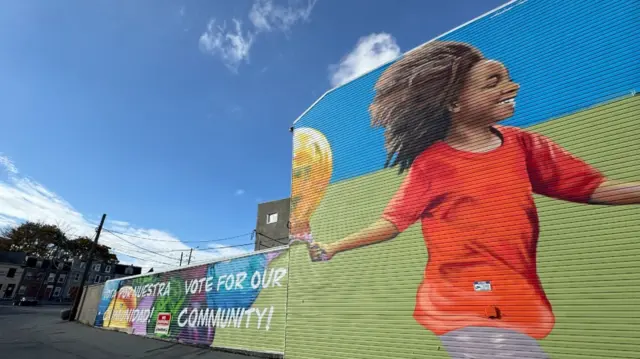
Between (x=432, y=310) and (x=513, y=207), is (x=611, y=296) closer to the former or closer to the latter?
(x=513, y=207)

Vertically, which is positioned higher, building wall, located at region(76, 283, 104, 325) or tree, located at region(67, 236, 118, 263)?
tree, located at region(67, 236, 118, 263)

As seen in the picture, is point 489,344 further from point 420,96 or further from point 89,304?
point 89,304

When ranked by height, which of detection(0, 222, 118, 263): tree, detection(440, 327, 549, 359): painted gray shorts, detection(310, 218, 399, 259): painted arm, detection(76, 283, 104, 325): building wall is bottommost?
detection(440, 327, 549, 359): painted gray shorts

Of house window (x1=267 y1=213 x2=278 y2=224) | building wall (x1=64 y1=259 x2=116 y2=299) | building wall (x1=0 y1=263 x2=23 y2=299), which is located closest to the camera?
house window (x1=267 y1=213 x2=278 y2=224)

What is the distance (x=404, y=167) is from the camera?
11414 mm

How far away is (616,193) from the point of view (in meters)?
7.64

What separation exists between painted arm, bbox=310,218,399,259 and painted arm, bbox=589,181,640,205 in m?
5.35

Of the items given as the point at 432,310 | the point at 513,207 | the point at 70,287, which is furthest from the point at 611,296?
the point at 70,287

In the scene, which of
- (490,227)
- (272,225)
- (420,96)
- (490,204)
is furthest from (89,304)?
(490,204)

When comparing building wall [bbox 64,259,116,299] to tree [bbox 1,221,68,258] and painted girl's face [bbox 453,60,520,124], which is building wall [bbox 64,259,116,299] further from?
painted girl's face [bbox 453,60,520,124]

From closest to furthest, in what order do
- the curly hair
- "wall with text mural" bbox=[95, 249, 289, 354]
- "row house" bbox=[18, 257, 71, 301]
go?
the curly hair < "wall with text mural" bbox=[95, 249, 289, 354] < "row house" bbox=[18, 257, 71, 301]

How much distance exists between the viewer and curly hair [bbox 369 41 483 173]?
11031mm

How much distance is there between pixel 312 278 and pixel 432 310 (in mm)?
4839

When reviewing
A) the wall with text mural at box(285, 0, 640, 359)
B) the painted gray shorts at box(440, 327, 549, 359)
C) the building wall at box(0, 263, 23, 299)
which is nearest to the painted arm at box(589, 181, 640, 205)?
the wall with text mural at box(285, 0, 640, 359)
